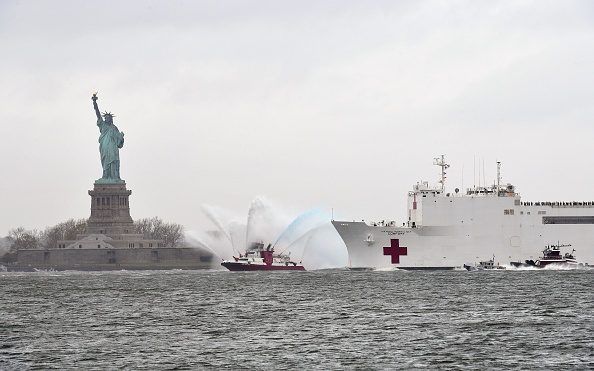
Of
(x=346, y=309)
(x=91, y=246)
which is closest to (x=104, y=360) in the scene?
(x=346, y=309)

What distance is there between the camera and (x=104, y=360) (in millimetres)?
32438

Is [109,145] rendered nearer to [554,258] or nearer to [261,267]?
[261,267]

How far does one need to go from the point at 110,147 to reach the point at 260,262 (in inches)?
2826

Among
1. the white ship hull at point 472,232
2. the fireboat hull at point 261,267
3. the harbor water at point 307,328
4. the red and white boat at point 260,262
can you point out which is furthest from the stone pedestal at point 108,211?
the harbor water at point 307,328

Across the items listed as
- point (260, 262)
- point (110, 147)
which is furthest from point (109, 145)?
point (260, 262)

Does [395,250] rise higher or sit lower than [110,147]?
lower

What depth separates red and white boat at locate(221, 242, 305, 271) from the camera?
4129 inches

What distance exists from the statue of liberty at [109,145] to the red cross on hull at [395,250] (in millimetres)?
87237

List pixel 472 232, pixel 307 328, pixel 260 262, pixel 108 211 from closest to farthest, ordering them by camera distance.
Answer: pixel 307 328 → pixel 472 232 → pixel 260 262 → pixel 108 211

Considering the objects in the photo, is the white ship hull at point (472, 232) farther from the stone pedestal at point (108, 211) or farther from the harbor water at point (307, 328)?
the stone pedestal at point (108, 211)

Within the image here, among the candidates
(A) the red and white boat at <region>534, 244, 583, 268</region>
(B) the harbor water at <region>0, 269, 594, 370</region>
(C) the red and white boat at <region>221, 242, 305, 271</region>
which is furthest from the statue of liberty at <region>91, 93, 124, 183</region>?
(B) the harbor water at <region>0, 269, 594, 370</region>

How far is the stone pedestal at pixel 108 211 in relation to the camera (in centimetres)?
16950

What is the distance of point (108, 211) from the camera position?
559ft

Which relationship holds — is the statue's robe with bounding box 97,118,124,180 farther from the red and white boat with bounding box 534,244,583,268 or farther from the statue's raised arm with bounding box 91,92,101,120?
the red and white boat with bounding box 534,244,583,268
